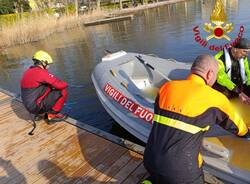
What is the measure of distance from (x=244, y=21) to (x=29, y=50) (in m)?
10.7

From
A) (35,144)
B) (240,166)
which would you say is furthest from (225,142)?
(35,144)

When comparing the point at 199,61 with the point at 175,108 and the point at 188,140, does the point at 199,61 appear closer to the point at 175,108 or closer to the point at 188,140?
the point at 175,108

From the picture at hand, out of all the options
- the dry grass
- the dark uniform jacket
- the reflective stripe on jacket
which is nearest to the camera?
the reflective stripe on jacket

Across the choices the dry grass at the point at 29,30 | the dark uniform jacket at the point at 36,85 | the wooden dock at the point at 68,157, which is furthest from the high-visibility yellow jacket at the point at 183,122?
the dry grass at the point at 29,30

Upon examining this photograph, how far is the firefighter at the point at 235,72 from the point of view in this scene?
322cm

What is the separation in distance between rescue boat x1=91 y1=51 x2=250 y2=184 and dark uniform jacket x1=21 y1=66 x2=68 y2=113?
2.87 feet

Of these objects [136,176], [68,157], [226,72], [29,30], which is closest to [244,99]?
[226,72]

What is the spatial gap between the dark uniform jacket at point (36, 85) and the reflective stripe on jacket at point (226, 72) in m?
2.24

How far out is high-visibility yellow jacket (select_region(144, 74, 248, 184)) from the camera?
166cm

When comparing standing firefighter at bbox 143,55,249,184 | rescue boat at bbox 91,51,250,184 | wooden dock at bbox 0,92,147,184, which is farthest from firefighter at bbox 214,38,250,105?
standing firefighter at bbox 143,55,249,184

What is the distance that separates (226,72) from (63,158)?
2.28 metres

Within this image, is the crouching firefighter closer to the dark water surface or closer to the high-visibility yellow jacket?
the dark water surface

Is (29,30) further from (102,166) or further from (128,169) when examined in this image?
(128,169)

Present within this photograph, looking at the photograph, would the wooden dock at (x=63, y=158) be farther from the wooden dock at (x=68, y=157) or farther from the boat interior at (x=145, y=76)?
the boat interior at (x=145, y=76)
